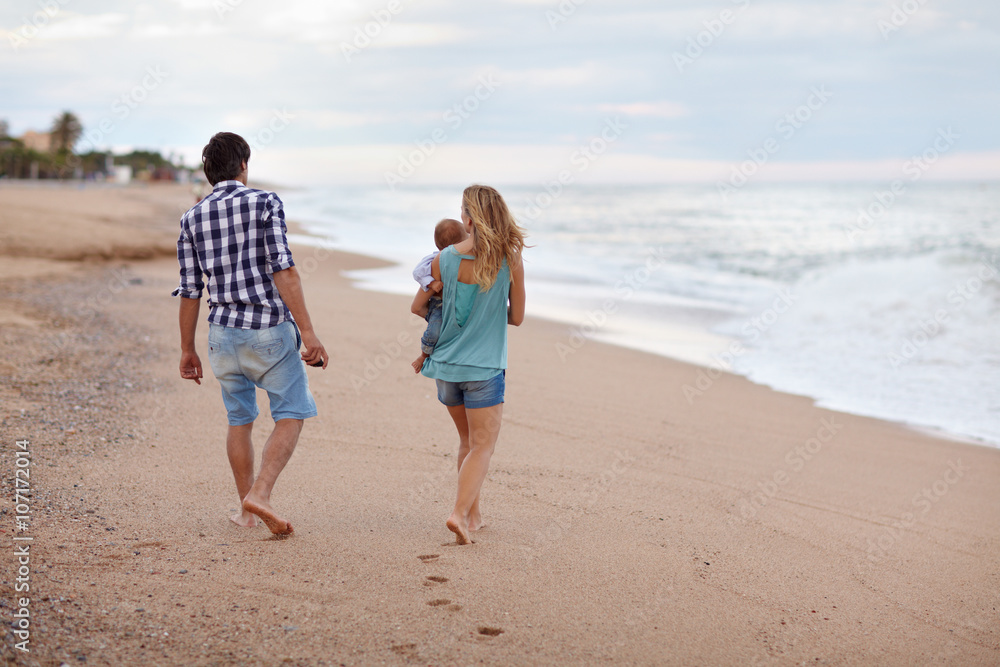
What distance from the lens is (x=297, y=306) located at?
11.7 ft

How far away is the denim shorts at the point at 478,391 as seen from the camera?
3.81m

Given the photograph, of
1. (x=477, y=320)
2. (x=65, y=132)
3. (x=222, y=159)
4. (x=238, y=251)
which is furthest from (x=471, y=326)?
(x=65, y=132)

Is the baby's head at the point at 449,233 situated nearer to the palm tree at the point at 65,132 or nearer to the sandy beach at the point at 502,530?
the sandy beach at the point at 502,530

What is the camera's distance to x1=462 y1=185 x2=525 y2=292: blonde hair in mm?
3592

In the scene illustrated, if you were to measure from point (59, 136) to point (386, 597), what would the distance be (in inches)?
4154

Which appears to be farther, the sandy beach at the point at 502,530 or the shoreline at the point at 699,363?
the shoreline at the point at 699,363

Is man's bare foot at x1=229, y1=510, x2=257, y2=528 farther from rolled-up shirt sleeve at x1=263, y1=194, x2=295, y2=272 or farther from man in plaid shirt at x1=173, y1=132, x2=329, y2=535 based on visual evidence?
rolled-up shirt sleeve at x1=263, y1=194, x2=295, y2=272

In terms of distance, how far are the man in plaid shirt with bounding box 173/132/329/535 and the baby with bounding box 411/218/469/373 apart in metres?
0.54

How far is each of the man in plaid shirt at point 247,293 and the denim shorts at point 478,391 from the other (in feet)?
2.15

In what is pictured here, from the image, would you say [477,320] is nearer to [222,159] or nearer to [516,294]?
[516,294]

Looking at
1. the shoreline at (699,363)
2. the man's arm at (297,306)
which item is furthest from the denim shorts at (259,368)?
the shoreline at (699,363)

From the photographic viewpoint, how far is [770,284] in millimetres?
19766

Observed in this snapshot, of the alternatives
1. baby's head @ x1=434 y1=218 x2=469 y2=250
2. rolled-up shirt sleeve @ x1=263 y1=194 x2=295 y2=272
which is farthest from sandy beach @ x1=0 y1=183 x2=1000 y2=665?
baby's head @ x1=434 y1=218 x2=469 y2=250

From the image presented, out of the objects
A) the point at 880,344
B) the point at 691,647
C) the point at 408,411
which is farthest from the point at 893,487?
the point at 880,344
